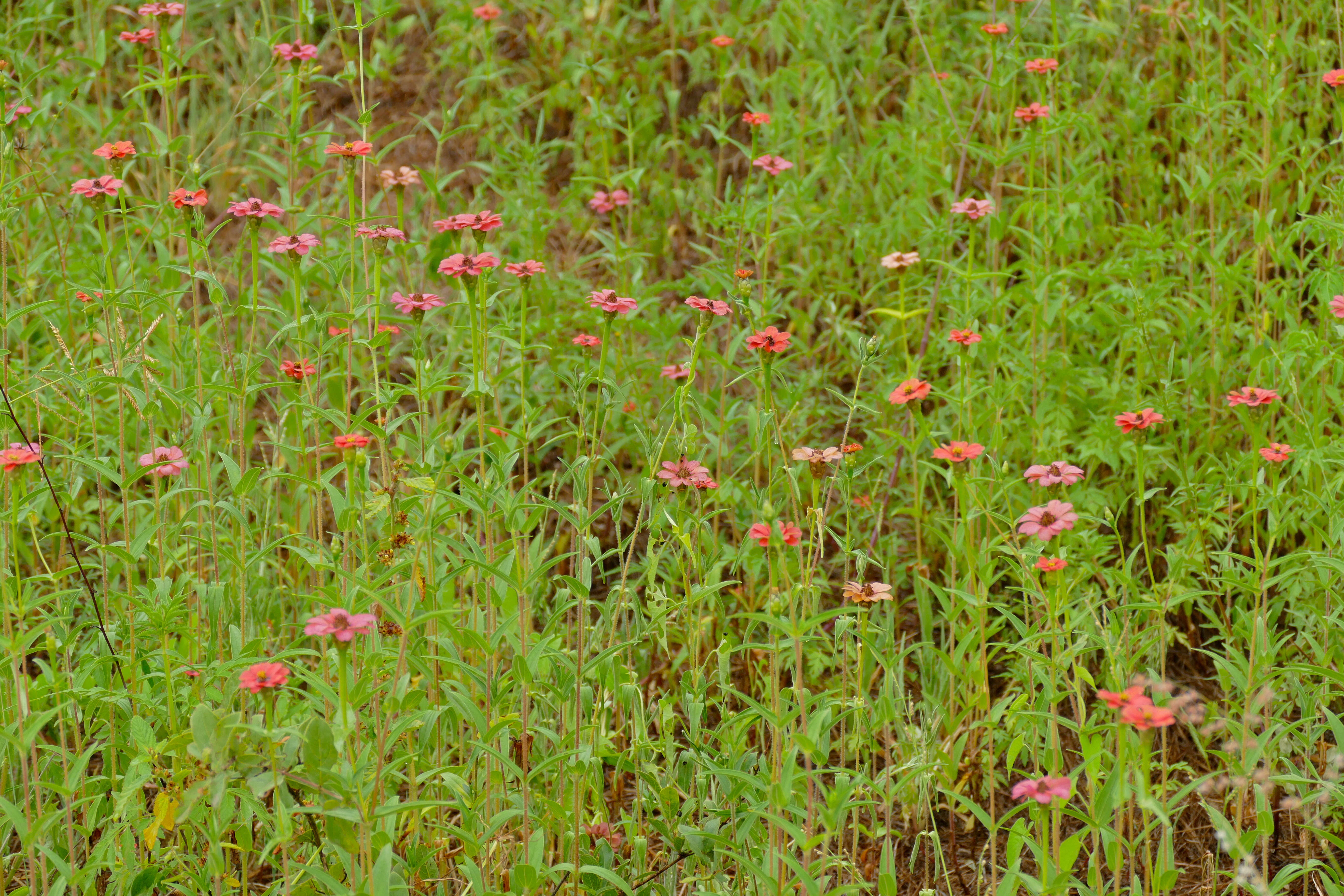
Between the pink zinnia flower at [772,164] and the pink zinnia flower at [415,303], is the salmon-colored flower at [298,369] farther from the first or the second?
the pink zinnia flower at [772,164]

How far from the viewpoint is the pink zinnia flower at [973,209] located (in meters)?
2.87

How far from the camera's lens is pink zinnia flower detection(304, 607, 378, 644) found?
60.7 inches

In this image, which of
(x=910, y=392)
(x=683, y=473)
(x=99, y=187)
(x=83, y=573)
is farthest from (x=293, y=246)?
(x=910, y=392)

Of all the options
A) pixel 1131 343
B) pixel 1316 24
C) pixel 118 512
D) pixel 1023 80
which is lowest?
pixel 118 512

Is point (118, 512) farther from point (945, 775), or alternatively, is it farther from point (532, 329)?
point (945, 775)

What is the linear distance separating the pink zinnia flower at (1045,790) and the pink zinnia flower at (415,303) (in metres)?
1.28

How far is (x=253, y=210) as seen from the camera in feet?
7.32

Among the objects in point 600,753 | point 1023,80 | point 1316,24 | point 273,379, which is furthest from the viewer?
point 1023,80

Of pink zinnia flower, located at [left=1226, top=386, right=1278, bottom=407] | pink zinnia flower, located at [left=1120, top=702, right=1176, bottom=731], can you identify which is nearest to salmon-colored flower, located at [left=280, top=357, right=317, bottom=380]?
pink zinnia flower, located at [left=1120, top=702, right=1176, bottom=731]

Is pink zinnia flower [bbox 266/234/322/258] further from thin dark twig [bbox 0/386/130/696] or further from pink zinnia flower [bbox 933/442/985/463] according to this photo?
pink zinnia flower [bbox 933/442/985/463]

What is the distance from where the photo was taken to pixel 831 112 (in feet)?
14.5

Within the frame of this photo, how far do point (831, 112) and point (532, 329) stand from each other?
1903 mm

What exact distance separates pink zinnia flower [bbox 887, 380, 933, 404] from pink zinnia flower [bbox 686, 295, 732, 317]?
0.38 meters

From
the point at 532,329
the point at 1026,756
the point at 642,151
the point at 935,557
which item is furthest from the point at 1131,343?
the point at 642,151
